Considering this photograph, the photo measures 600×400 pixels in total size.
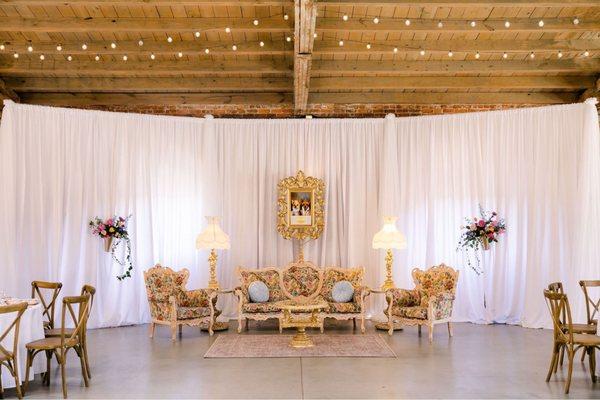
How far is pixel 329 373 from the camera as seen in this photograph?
19.3 feet

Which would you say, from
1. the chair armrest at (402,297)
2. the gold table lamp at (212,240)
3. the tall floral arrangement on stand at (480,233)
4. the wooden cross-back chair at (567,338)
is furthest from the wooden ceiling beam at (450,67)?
the wooden cross-back chair at (567,338)

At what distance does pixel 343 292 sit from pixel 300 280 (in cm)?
74

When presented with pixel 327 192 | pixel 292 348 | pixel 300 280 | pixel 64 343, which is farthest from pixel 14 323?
pixel 327 192

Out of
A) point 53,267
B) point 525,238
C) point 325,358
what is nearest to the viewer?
point 325,358

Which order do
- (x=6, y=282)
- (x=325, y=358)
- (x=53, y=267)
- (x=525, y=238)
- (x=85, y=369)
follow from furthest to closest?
(x=525, y=238), (x=53, y=267), (x=6, y=282), (x=325, y=358), (x=85, y=369)

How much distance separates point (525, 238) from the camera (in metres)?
9.12

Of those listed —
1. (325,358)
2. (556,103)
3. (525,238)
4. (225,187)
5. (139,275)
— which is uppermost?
(556,103)

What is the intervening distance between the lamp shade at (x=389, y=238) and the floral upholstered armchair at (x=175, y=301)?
2.53m

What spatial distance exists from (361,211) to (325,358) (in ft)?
12.0

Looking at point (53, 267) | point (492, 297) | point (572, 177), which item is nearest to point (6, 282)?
point (53, 267)

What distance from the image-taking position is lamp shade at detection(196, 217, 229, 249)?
847cm

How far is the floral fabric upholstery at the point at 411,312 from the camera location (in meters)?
7.86

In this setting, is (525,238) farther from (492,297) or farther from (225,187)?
(225,187)

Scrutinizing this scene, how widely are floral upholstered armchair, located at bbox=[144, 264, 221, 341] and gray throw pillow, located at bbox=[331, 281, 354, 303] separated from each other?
1738mm
